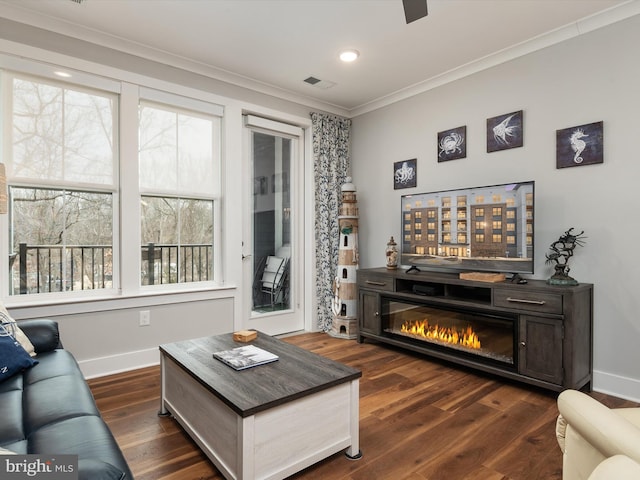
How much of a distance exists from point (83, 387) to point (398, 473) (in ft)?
4.96

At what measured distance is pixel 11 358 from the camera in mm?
1817

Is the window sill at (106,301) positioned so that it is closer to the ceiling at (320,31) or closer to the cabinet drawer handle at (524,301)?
the ceiling at (320,31)

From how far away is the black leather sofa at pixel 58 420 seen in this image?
1.10 meters

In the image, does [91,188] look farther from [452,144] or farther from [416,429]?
[452,144]

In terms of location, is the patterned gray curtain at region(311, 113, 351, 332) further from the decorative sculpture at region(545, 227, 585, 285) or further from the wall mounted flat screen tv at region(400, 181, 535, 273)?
the decorative sculpture at region(545, 227, 585, 285)

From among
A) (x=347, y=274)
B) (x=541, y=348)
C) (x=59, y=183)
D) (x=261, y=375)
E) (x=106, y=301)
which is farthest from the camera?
(x=347, y=274)

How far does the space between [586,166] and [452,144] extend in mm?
1156

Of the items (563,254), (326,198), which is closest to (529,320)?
(563,254)

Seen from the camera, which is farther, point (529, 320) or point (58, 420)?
point (529, 320)

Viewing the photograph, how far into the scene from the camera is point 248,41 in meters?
3.02

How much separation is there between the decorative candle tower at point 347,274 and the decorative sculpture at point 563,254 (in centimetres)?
191

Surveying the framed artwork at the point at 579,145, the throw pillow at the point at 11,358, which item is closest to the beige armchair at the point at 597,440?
the framed artwork at the point at 579,145

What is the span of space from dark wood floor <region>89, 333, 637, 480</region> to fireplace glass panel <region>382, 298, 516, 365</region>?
199 mm

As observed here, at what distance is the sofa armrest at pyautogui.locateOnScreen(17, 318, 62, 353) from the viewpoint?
83.4 inches
